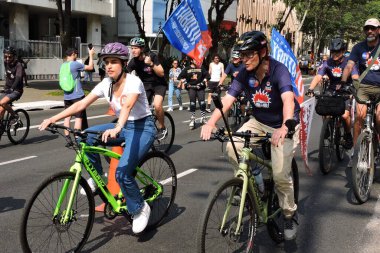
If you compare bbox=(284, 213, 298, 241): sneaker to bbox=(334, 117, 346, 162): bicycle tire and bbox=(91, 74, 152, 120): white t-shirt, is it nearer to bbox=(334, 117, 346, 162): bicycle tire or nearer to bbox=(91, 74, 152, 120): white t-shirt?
bbox=(91, 74, 152, 120): white t-shirt

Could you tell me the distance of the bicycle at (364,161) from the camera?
18.1 feet

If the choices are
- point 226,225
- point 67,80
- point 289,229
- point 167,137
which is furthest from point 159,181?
point 67,80

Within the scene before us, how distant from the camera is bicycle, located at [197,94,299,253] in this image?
3.30 m

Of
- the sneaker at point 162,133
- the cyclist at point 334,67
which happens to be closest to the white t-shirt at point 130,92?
the sneaker at point 162,133

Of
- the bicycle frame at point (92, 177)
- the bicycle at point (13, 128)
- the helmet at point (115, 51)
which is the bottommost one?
the bicycle at point (13, 128)

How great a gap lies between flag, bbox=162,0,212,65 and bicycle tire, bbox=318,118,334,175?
14.0ft

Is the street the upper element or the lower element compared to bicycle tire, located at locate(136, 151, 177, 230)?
lower

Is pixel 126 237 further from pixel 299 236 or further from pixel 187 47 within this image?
pixel 187 47

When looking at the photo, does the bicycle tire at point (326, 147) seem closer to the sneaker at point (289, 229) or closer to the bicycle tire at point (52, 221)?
the sneaker at point (289, 229)

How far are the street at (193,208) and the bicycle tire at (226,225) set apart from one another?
113mm

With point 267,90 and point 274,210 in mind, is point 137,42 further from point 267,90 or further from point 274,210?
point 274,210

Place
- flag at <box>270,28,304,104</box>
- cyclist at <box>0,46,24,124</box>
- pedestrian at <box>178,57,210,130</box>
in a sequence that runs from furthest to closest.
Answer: pedestrian at <box>178,57,210,130</box>
cyclist at <box>0,46,24,124</box>
flag at <box>270,28,304,104</box>

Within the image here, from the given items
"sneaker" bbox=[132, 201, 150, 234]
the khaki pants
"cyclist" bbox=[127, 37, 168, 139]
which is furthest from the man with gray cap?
"sneaker" bbox=[132, 201, 150, 234]

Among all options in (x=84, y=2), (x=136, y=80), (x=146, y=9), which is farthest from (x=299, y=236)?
(x=146, y=9)
